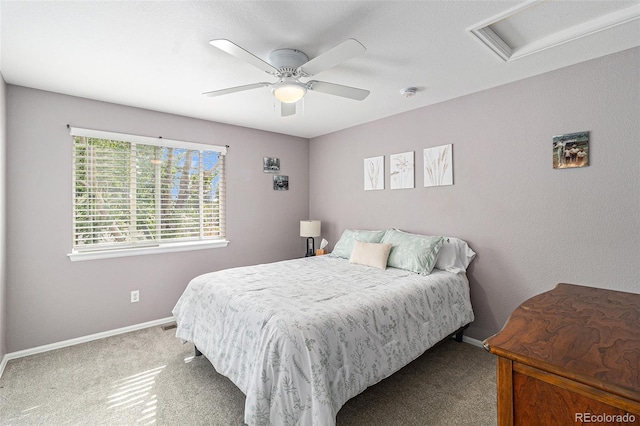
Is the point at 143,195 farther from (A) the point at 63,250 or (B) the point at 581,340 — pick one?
(B) the point at 581,340

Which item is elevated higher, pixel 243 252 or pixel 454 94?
pixel 454 94

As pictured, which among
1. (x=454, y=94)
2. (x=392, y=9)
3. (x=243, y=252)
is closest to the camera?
(x=392, y=9)

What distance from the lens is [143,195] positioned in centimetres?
346

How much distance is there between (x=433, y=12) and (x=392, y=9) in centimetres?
25

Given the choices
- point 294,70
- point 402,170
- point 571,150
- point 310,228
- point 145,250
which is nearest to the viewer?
point 294,70

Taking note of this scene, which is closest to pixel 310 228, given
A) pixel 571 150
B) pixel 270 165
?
pixel 270 165

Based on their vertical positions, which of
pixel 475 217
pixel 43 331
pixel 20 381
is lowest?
pixel 20 381

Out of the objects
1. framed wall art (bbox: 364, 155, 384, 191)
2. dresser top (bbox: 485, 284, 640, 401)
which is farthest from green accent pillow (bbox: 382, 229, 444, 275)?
dresser top (bbox: 485, 284, 640, 401)

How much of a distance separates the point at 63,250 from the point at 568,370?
12.7 ft

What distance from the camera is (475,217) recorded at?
3.03 m

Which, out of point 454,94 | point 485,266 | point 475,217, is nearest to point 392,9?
point 454,94

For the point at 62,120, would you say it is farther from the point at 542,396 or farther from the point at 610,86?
the point at 610,86

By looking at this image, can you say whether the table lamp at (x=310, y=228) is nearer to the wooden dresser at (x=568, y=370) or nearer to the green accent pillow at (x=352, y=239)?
the green accent pillow at (x=352, y=239)

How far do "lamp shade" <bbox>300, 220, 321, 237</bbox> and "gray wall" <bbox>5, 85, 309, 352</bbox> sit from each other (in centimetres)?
100
